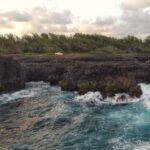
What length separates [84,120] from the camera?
2327cm

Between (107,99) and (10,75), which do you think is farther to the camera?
(10,75)

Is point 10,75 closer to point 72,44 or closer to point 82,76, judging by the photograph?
point 82,76

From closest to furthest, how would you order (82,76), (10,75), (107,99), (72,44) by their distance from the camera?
1. (107,99)
2. (82,76)
3. (10,75)
4. (72,44)

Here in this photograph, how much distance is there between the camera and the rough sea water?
18845 millimetres

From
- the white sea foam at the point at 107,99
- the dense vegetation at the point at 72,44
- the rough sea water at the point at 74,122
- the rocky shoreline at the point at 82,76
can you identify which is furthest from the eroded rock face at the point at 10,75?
the dense vegetation at the point at 72,44

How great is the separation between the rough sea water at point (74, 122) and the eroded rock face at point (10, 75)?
12.9ft

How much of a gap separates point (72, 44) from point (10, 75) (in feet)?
151

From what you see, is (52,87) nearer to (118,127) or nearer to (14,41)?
(118,127)

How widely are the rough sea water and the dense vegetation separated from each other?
44.7 metres

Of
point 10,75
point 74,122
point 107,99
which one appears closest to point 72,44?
point 10,75

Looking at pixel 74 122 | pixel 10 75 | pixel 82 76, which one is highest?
pixel 82 76

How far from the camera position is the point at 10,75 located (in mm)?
37531

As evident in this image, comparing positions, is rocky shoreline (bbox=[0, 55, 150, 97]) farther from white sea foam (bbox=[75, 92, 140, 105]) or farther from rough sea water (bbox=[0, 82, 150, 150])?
rough sea water (bbox=[0, 82, 150, 150])

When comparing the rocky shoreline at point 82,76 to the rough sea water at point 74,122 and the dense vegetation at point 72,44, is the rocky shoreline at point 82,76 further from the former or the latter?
the dense vegetation at point 72,44
